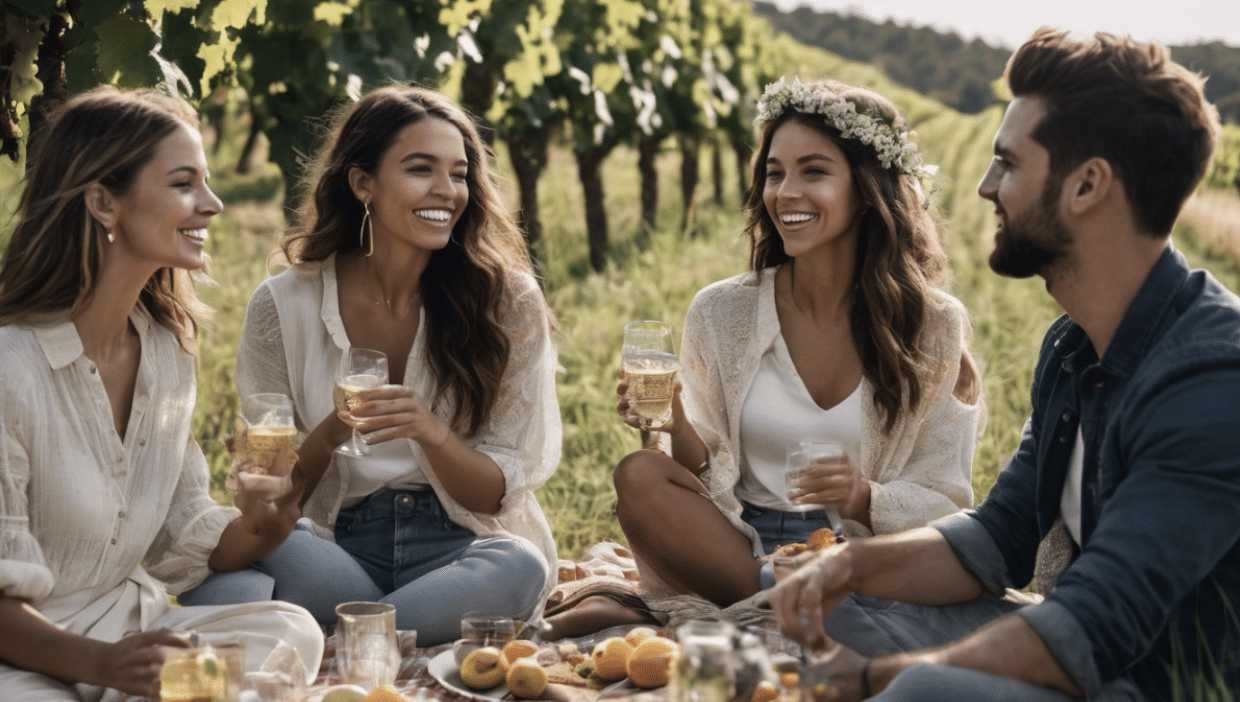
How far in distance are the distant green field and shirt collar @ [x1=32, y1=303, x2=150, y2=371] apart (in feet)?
2.09

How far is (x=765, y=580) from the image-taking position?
14.0 feet

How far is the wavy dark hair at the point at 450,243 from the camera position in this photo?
4473mm

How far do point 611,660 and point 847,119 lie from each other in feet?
6.22

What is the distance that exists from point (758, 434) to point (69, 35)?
2652mm

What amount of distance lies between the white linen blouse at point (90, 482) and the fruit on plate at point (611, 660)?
1.12 meters

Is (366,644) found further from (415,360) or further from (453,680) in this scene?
(415,360)

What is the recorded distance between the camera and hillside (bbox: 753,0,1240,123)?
28.5 meters

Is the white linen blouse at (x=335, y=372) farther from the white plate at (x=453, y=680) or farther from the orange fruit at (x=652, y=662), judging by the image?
the orange fruit at (x=652, y=662)

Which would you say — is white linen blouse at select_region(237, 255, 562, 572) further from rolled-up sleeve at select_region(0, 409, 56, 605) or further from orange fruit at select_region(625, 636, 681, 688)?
rolled-up sleeve at select_region(0, 409, 56, 605)

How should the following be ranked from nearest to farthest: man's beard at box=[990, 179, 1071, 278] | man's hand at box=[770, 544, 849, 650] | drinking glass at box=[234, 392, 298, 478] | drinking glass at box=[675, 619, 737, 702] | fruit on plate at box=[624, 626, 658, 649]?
1. drinking glass at box=[675, 619, 737, 702]
2. man's hand at box=[770, 544, 849, 650]
3. man's beard at box=[990, 179, 1071, 278]
4. drinking glass at box=[234, 392, 298, 478]
5. fruit on plate at box=[624, 626, 658, 649]

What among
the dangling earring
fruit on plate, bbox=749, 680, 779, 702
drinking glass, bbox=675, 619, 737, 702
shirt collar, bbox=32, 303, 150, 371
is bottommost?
fruit on plate, bbox=749, 680, 779, 702

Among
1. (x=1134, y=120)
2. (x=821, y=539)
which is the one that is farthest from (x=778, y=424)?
(x=1134, y=120)

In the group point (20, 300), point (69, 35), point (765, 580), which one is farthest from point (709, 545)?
point (69, 35)

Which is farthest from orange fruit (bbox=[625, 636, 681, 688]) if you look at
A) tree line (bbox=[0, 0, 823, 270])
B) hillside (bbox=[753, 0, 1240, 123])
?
hillside (bbox=[753, 0, 1240, 123])
